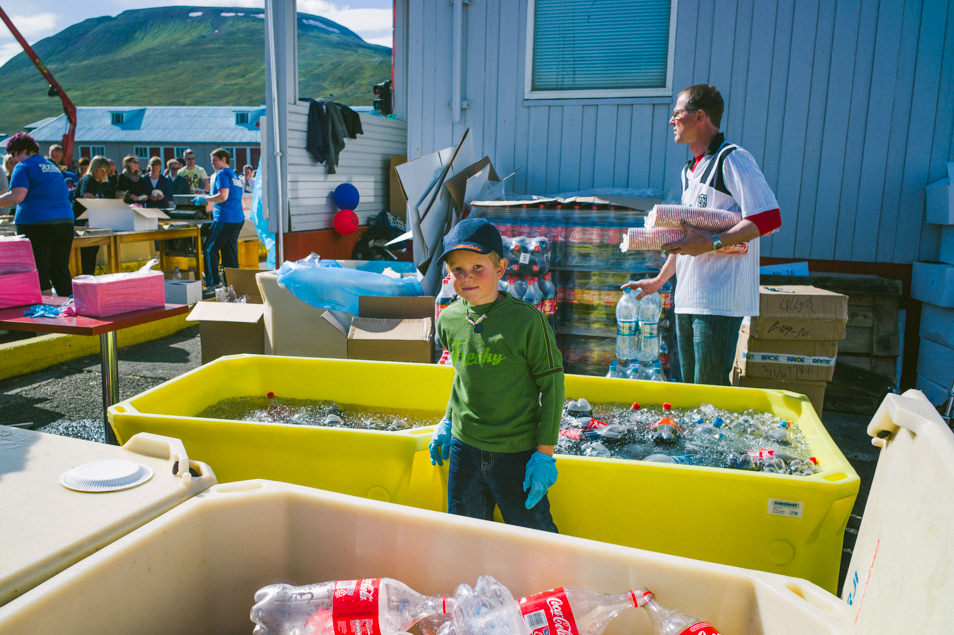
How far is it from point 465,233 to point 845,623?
1348 millimetres

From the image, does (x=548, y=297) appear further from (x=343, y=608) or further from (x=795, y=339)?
(x=343, y=608)

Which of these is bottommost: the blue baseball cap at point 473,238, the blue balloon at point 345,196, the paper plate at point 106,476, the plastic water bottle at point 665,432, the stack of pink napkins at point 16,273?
the plastic water bottle at point 665,432

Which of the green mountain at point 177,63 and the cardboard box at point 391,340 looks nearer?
the cardboard box at point 391,340

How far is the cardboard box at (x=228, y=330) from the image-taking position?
15.5 feet

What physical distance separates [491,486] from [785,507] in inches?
37.9

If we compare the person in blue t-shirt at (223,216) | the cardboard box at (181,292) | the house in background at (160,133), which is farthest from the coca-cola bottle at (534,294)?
the house in background at (160,133)

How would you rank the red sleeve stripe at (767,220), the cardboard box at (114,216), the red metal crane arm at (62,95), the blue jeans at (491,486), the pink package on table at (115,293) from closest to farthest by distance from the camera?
the blue jeans at (491,486) < the red sleeve stripe at (767,220) < the pink package on table at (115,293) < the cardboard box at (114,216) < the red metal crane arm at (62,95)

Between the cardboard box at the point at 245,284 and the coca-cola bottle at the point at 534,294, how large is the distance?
8.46 ft

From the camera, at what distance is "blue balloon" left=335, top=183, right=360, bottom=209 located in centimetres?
717

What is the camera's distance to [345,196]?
7.18 m

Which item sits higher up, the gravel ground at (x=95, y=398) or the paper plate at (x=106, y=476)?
the paper plate at (x=106, y=476)

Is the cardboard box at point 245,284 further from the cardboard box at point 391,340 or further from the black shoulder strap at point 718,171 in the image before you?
the black shoulder strap at point 718,171

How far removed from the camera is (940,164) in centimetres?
511

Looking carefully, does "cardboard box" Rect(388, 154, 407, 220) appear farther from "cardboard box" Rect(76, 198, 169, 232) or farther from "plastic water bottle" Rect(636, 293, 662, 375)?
"plastic water bottle" Rect(636, 293, 662, 375)
